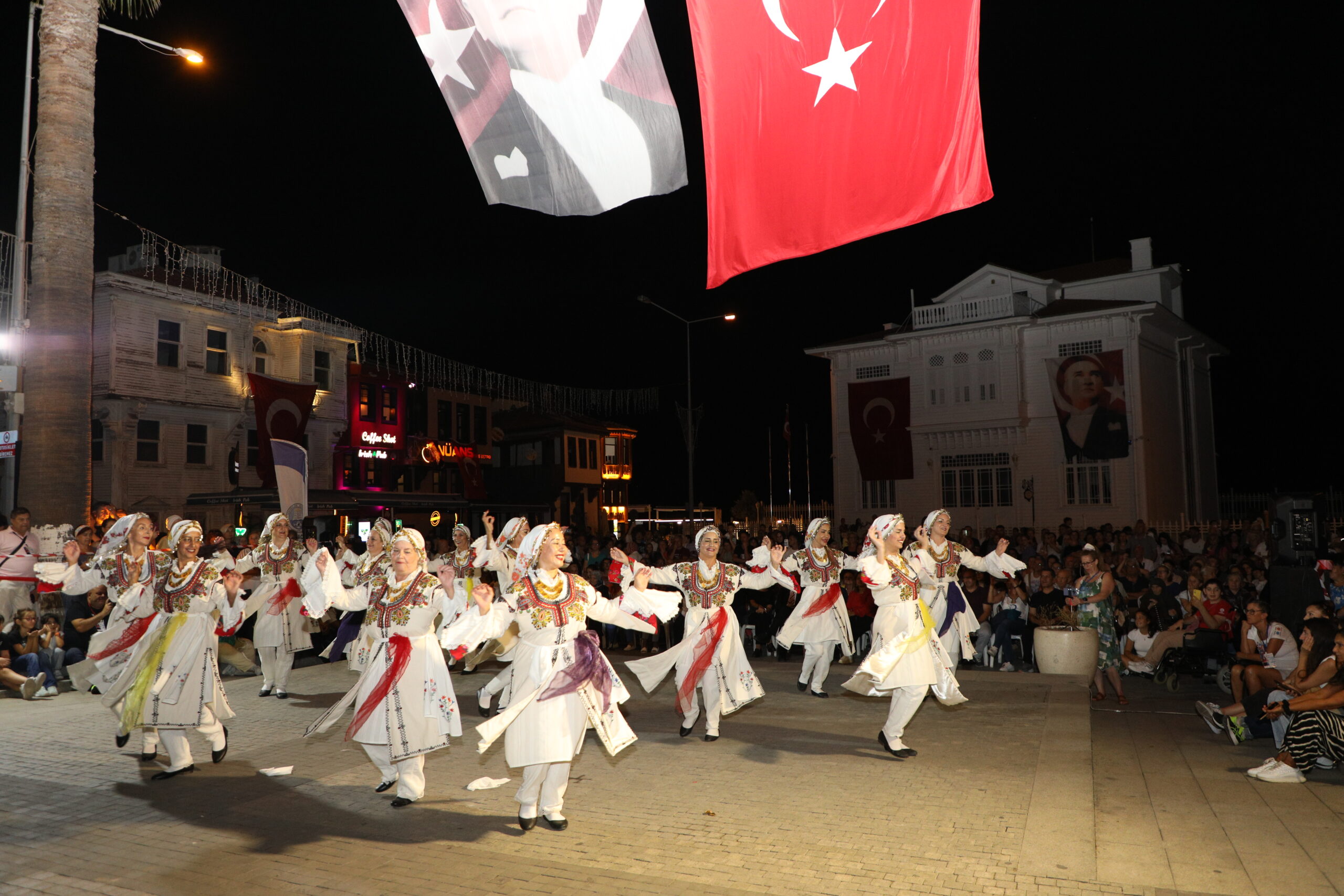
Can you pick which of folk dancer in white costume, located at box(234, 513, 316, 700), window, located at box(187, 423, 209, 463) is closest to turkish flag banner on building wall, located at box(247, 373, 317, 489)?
window, located at box(187, 423, 209, 463)

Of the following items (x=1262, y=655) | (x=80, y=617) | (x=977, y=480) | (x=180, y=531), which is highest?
(x=977, y=480)

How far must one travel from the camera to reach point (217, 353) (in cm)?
2873

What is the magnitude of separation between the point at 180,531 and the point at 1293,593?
11.8m

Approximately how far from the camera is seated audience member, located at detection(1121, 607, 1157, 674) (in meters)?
11.6

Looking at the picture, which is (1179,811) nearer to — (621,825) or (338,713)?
(621,825)

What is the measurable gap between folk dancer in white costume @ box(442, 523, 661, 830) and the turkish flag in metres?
2.39

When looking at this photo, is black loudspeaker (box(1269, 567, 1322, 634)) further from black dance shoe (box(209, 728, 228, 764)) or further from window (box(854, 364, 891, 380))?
window (box(854, 364, 891, 380))

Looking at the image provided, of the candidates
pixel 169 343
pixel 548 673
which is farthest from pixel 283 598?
pixel 169 343

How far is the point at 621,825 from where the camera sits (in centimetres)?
578

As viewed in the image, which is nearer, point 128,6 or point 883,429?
point 128,6

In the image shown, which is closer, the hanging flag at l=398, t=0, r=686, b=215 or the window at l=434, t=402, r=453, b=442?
the hanging flag at l=398, t=0, r=686, b=215

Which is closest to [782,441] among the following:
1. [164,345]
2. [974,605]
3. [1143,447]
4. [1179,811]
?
[1143,447]

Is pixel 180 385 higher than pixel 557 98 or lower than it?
higher

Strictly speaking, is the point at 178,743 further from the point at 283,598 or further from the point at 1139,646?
the point at 1139,646
